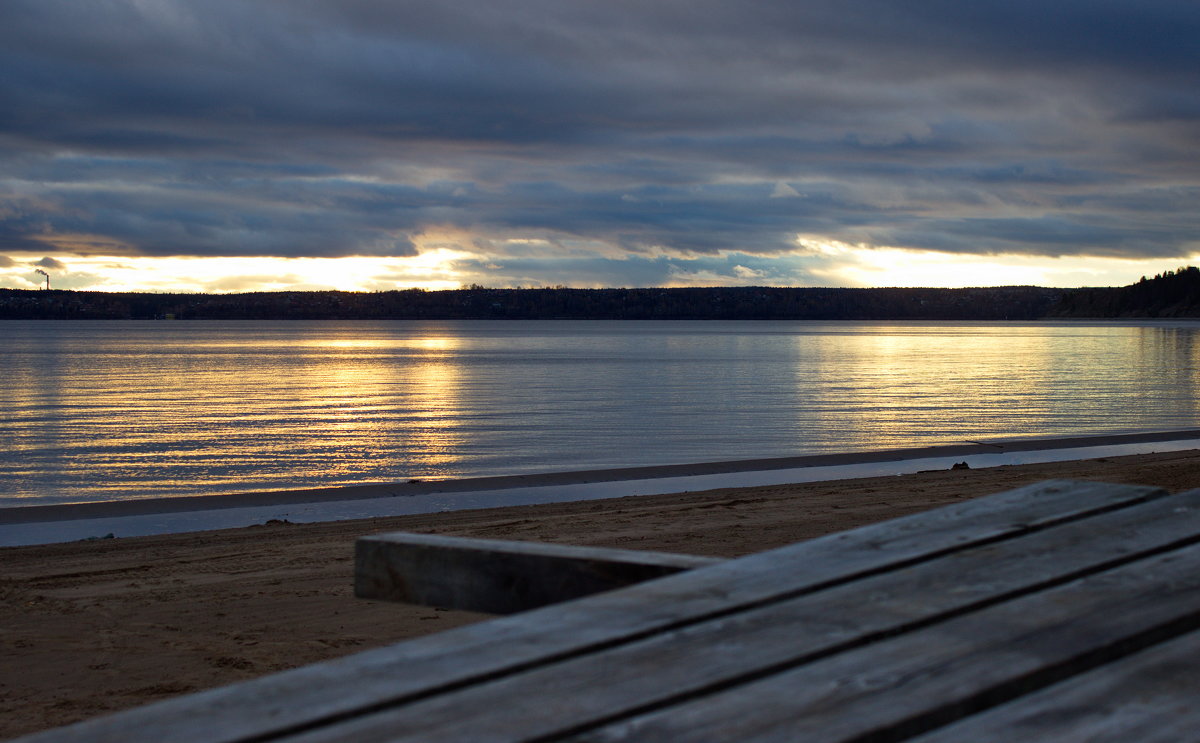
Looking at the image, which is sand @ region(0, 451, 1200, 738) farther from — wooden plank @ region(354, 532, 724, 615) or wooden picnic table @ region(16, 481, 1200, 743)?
wooden picnic table @ region(16, 481, 1200, 743)

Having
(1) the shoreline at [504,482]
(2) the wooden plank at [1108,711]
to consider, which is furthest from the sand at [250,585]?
(2) the wooden plank at [1108,711]

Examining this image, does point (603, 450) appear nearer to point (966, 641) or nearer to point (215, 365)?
point (966, 641)

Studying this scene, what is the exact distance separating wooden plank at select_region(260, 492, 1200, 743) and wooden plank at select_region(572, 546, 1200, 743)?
0.04m

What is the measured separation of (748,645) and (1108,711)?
0.51 metres

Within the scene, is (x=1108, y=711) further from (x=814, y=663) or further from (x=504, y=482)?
(x=504, y=482)

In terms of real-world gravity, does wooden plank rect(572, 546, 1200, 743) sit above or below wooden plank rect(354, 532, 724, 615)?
above

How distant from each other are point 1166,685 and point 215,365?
6739cm

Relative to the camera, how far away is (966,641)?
1709 millimetres

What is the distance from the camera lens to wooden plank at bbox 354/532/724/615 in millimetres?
2473

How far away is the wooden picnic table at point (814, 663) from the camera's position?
1432mm

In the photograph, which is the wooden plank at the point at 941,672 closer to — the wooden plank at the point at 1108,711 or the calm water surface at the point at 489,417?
the wooden plank at the point at 1108,711

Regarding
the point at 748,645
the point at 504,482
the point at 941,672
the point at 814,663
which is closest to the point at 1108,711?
the point at 941,672

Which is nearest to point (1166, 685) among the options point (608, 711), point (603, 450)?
point (608, 711)

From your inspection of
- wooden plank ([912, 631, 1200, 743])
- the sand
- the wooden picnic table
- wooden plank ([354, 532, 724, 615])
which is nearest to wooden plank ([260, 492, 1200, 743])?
the wooden picnic table
